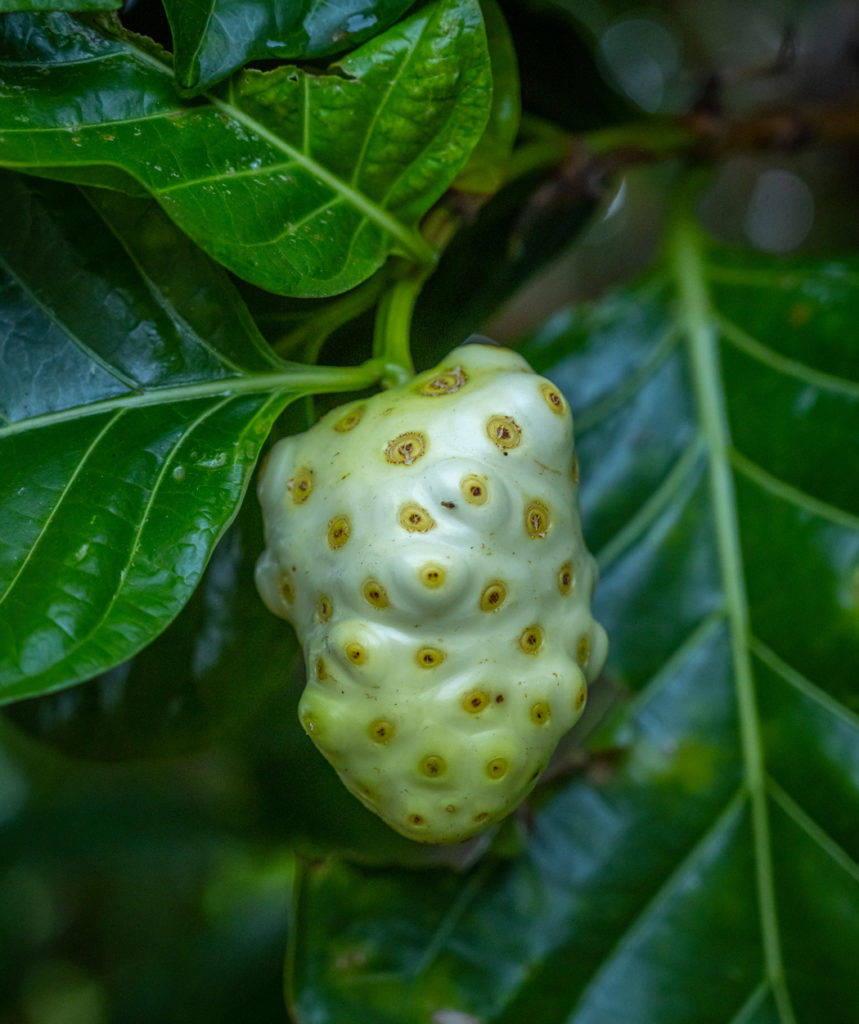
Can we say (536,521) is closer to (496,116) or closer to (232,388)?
(232,388)

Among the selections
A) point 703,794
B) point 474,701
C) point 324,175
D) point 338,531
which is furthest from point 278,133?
point 703,794

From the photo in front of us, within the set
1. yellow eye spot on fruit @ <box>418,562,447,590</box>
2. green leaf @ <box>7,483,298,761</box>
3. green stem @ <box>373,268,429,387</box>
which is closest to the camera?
yellow eye spot on fruit @ <box>418,562,447,590</box>

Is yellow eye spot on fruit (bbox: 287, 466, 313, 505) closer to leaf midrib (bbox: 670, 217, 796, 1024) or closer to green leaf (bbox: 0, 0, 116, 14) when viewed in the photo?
green leaf (bbox: 0, 0, 116, 14)

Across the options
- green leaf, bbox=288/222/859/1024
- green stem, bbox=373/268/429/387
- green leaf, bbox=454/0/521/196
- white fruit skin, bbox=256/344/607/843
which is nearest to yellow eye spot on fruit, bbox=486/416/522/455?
white fruit skin, bbox=256/344/607/843

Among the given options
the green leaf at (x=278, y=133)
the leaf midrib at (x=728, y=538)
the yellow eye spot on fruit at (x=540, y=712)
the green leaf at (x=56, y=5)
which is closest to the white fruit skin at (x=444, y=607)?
the yellow eye spot on fruit at (x=540, y=712)

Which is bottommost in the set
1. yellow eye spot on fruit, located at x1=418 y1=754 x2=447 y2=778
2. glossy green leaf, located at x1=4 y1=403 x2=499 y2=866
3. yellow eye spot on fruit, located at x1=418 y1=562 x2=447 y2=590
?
glossy green leaf, located at x1=4 y1=403 x2=499 y2=866

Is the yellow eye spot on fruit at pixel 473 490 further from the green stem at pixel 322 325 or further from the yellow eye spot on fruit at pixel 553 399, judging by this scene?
the green stem at pixel 322 325

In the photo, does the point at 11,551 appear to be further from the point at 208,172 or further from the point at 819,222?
the point at 819,222

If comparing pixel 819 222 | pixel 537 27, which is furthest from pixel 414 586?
pixel 819 222
